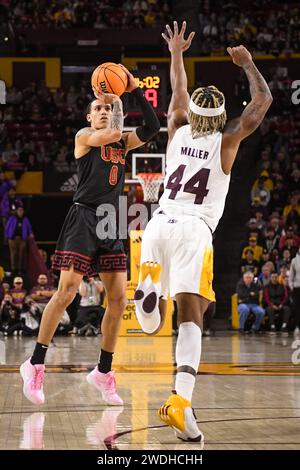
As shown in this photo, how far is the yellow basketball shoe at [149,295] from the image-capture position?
5.46 meters

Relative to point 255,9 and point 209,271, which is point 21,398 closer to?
point 209,271

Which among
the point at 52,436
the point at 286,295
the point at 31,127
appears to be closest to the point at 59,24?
the point at 31,127

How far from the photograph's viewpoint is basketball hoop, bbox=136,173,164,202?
53.3 feet

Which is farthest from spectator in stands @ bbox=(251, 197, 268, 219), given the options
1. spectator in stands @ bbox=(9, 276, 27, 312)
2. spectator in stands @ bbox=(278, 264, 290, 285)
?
spectator in stands @ bbox=(9, 276, 27, 312)

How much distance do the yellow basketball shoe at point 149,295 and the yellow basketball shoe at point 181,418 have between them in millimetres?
491

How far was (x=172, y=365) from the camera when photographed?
35.0 ft

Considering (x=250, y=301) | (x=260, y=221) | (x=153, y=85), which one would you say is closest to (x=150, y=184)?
(x=153, y=85)

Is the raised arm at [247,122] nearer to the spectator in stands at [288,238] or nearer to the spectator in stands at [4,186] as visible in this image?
the spectator in stands at [288,238]

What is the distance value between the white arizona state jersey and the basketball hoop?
10393 millimetres

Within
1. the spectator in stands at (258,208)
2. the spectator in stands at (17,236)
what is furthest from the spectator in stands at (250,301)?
the spectator in stands at (17,236)

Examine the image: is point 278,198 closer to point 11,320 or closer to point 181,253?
point 11,320

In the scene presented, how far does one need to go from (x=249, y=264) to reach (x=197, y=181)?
13.7 metres

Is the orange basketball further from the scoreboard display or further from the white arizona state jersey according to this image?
the scoreboard display

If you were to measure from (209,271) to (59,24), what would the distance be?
25.2 metres
